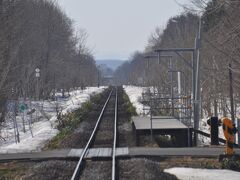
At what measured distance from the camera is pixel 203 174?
36.3ft

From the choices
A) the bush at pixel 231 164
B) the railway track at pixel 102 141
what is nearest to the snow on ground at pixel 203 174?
the bush at pixel 231 164

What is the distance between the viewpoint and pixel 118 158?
1402 cm

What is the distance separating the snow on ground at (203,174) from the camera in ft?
35.0

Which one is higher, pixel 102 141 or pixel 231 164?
pixel 231 164

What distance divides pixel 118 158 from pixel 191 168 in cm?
271

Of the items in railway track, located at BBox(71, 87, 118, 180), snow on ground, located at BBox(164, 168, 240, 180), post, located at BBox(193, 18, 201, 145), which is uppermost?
post, located at BBox(193, 18, 201, 145)

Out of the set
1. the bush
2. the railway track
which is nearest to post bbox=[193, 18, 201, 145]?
the railway track

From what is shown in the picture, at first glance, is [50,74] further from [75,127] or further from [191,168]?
[191,168]

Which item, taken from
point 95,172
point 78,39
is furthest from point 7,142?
point 78,39

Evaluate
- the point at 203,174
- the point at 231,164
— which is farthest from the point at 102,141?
the point at 203,174

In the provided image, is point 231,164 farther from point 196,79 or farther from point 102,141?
point 196,79

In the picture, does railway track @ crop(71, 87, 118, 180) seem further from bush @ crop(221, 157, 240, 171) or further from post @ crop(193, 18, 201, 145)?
post @ crop(193, 18, 201, 145)

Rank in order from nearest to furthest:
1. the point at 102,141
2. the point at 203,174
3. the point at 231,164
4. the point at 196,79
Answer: the point at 203,174 → the point at 231,164 → the point at 102,141 → the point at 196,79

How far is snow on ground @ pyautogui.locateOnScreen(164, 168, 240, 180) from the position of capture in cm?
1066
